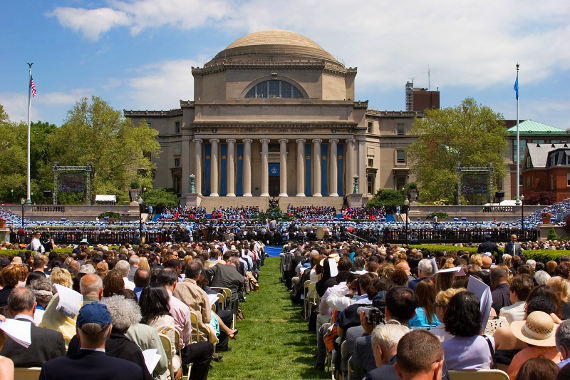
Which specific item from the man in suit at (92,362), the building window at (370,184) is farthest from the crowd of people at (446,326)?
the building window at (370,184)

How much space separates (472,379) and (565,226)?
142 feet

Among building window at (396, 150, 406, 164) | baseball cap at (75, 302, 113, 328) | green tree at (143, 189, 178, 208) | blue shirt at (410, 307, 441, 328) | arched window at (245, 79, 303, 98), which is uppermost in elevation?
arched window at (245, 79, 303, 98)

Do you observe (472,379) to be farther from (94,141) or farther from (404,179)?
(404,179)

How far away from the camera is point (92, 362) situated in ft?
17.8

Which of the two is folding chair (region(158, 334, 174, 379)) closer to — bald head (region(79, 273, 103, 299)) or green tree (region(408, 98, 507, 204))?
bald head (region(79, 273, 103, 299))

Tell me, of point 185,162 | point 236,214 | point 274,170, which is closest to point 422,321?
point 236,214

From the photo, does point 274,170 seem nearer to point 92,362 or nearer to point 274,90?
point 274,90

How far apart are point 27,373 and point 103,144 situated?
67475mm

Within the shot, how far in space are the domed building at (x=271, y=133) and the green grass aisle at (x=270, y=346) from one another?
55.1 metres

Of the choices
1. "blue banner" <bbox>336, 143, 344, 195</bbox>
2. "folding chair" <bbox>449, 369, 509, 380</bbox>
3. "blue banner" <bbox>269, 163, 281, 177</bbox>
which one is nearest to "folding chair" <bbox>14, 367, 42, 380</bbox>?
"folding chair" <bbox>449, 369, 509, 380</bbox>

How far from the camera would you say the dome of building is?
87.0 metres

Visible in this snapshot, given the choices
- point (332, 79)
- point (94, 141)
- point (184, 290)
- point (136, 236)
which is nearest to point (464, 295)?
point (184, 290)

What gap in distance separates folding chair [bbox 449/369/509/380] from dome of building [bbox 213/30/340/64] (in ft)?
270

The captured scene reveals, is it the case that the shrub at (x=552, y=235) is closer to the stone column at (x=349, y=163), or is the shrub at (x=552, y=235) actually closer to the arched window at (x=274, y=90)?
the stone column at (x=349, y=163)
